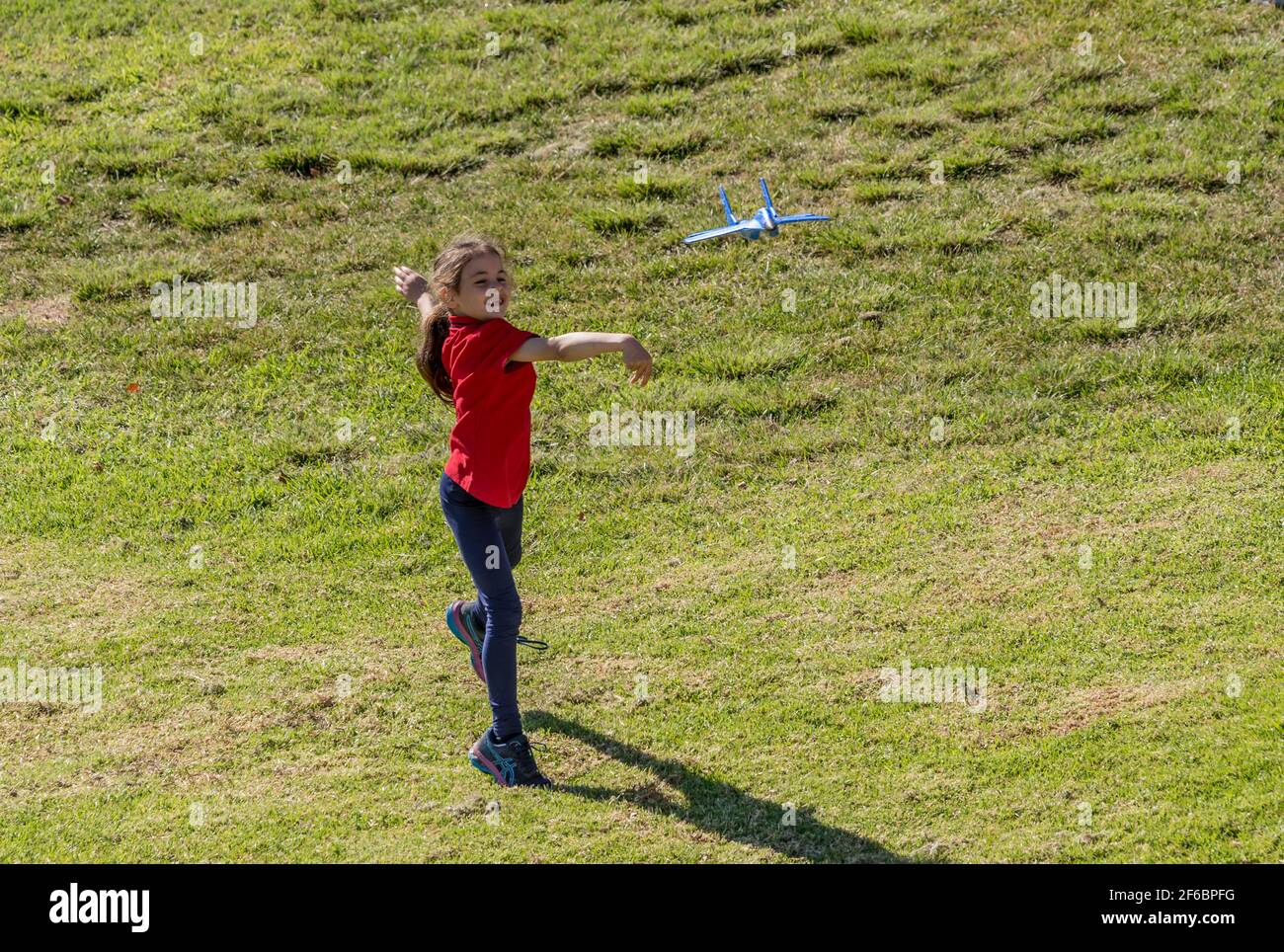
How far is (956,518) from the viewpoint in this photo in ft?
26.5

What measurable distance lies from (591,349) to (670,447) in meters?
4.27

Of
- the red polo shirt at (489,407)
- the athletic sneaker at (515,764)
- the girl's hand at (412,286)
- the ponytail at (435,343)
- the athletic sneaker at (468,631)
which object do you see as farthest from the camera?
the athletic sneaker at (468,631)

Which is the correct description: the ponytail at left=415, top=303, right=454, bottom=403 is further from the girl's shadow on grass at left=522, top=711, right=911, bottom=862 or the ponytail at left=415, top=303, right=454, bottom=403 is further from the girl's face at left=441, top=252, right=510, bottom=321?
the girl's shadow on grass at left=522, top=711, right=911, bottom=862

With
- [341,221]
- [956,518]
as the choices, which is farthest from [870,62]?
[956,518]

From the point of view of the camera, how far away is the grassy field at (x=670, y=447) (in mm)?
5879

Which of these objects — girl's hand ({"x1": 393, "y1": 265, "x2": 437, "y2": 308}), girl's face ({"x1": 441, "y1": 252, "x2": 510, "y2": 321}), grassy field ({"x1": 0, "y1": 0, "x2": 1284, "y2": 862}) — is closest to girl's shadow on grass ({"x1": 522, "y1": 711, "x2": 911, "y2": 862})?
grassy field ({"x1": 0, "y1": 0, "x2": 1284, "y2": 862})

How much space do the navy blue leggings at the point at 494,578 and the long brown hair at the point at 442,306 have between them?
1.40ft

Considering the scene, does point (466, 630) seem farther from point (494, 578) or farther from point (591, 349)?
point (591, 349)

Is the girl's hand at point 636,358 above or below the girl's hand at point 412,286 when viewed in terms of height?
below

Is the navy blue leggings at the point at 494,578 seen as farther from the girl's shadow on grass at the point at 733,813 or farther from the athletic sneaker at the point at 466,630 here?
the athletic sneaker at the point at 466,630

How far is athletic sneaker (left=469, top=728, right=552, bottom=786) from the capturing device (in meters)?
5.96

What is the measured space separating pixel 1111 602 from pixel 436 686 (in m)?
3.30

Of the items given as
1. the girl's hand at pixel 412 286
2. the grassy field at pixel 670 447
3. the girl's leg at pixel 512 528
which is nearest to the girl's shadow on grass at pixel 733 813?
the grassy field at pixel 670 447

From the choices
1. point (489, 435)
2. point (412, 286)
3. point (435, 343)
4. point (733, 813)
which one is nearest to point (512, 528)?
point (489, 435)
